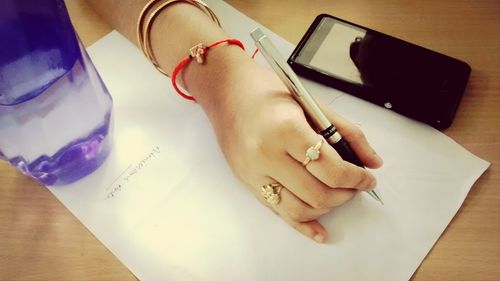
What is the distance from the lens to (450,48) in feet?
1.69

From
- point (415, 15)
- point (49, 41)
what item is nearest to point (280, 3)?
point (415, 15)

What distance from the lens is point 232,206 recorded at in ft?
1.38

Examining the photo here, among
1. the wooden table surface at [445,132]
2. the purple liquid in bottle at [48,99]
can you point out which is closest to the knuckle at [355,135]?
the wooden table surface at [445,132]

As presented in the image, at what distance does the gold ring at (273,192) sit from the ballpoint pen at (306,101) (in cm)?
6

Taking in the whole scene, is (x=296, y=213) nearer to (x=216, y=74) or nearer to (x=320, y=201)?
(x=320, y=201)

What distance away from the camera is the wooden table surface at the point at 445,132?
0.39 metres

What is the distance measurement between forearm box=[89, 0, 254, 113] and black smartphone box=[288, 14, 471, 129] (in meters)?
0.08

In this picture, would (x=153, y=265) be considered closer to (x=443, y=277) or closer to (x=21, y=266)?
(x=21, y=266)

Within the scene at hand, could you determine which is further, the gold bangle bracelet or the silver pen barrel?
the gold bangle bracelet

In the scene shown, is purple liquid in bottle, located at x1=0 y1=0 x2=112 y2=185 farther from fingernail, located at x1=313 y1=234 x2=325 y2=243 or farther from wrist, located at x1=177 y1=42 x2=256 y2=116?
fingernail, located at x1=313 y1=234 x2=325 y2=243

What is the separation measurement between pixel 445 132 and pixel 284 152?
19 cm

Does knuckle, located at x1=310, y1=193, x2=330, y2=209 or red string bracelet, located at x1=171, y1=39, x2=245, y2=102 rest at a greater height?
red string bracelet, located at x1=171, y1=39, x2=245, y2=102

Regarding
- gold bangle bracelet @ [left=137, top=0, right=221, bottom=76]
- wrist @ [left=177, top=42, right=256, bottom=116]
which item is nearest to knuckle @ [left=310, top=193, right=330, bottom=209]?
wrist @ [left=177, top=42, right=256, bottom=116]

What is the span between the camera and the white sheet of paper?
1.28 ft
